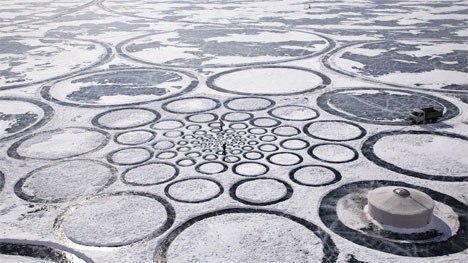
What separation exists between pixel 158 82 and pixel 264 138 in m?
10.0

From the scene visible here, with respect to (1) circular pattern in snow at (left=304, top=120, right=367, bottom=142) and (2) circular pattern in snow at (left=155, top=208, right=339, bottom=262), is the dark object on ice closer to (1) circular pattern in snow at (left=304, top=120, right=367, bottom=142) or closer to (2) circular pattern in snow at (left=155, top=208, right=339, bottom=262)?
(1) circular pattern in snow at (left=304, top=120, right=367, bottom=142)

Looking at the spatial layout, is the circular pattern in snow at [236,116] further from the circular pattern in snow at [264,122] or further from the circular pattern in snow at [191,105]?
the circular pattern in snow at [191,105]

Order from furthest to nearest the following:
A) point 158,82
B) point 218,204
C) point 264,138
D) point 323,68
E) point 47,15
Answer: point 47,15 < point 323,68 < point 158,82 < point 264,138 < point 218,204

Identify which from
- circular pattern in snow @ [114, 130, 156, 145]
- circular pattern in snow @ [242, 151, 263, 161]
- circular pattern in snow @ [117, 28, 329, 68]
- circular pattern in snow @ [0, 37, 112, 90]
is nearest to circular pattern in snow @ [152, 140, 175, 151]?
circular pattern in snow @ [114, 130, 156, 145]

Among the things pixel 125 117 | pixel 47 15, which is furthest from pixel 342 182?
pixel 47 15

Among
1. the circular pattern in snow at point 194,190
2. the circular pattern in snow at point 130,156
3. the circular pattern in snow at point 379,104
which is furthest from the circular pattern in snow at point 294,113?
the circular pattern in snow at point 194,190

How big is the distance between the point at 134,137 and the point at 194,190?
16.6ft

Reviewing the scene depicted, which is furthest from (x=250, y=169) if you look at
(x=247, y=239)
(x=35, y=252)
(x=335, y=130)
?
(x=35, y=252)

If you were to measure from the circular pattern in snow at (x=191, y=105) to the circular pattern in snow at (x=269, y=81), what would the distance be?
189 centimetres

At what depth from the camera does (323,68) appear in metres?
26.0

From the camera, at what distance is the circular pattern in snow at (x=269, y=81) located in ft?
72.8

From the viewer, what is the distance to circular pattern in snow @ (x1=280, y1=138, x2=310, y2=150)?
614 inches

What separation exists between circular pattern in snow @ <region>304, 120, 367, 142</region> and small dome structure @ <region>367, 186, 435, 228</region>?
526 cm

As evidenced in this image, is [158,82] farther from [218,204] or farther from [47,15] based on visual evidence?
[47,15]
